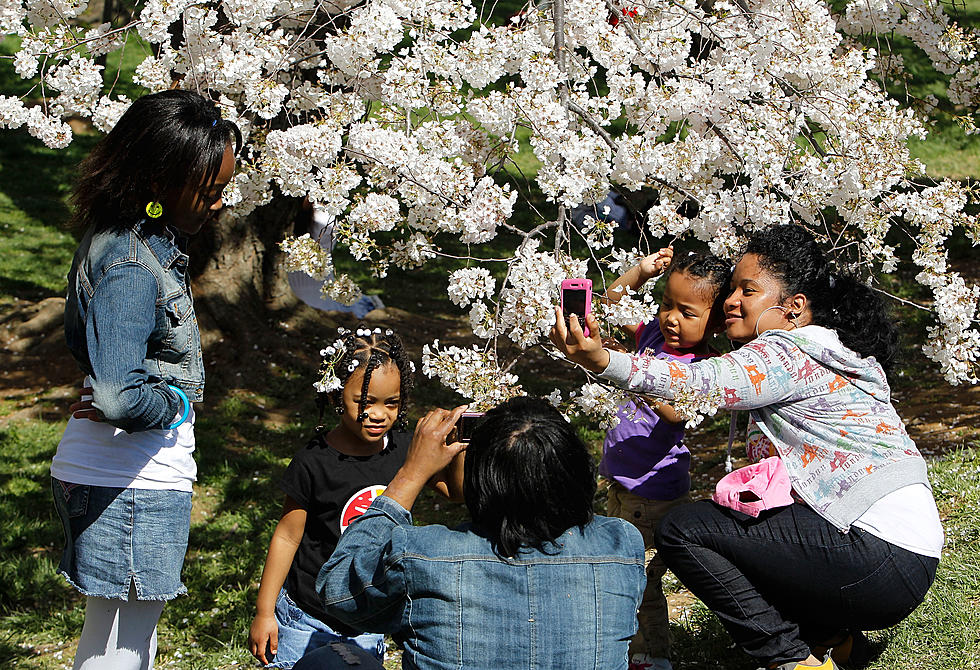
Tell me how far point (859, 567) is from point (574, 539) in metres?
0.95

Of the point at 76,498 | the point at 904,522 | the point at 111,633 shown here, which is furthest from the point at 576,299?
the point at 111,633

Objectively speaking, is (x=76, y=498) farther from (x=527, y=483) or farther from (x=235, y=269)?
(x=235, y=269)

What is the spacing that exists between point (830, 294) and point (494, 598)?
149 centimetres

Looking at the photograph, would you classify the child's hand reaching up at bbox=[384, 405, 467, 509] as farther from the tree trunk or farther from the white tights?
the tree trunk

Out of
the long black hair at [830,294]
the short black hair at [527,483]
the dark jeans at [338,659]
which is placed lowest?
the dark jeans at [338,659]

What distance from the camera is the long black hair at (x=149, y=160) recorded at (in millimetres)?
2348

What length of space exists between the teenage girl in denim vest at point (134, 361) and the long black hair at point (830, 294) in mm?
1576

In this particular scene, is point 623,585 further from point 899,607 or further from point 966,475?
point 966,475

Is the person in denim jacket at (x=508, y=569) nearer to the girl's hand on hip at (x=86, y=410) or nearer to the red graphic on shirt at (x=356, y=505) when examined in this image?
the red graphic on shirt at (x=356, y=505)

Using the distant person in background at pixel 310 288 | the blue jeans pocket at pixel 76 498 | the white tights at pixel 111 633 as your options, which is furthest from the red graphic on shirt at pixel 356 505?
the distant person in background at pixel 310 288

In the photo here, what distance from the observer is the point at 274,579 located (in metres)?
2.61

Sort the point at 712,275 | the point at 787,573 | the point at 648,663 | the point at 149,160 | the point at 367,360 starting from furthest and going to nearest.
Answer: the point at 712,275
the point at 648,663
the point at 367,360
the point at 787,573
the point at 149,160

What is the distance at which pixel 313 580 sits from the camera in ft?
8.69

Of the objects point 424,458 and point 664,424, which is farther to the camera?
point 664,424
